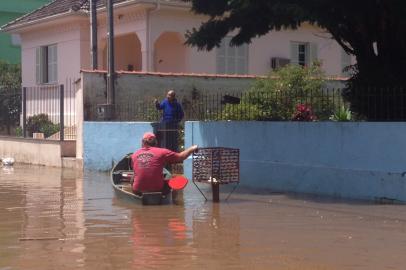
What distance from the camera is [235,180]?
13648mm

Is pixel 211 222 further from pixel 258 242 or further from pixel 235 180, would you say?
pixel 235 180

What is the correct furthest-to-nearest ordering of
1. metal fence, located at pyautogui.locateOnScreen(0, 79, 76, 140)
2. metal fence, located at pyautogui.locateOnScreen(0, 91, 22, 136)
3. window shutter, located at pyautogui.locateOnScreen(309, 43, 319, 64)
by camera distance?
window shutter, located at pyautogui.locateOnScreen(309, 43, 319, 64)
metal fence, located at pyautogui.locateOnScreen(0, 91, 22, 136)
metal fence, located at pyautogui.locateOnScreen(0, 79, 76, 140)

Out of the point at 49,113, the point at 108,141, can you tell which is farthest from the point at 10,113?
the point at 108,141

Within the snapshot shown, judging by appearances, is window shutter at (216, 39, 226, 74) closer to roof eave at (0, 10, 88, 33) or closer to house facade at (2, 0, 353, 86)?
house facade at (2, 0, 353, 86)

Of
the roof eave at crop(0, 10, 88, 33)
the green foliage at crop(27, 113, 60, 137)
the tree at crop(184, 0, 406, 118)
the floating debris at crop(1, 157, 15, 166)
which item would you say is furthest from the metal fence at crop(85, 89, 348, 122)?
the roof eave at crop(0, 10, 88, 33)

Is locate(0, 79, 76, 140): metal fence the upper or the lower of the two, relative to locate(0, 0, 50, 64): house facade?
lower

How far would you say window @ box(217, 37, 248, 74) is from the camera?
88.7 ft

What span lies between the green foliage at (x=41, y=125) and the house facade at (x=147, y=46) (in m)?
3.72

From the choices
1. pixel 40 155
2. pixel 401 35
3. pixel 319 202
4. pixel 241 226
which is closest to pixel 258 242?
pixel 241 226

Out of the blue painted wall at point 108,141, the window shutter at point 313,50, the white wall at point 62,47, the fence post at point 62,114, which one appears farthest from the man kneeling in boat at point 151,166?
the window shutter at point 313,50

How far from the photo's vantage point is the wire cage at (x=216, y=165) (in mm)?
13241

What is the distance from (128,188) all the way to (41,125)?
35.6 feet

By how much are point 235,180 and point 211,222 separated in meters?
2.67

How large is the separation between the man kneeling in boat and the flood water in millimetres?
394
